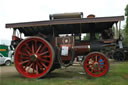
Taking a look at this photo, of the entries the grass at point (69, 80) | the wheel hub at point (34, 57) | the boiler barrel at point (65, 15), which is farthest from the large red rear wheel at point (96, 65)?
the wheel hub at point (34, 57)

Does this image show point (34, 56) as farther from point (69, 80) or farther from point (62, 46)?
point (69, 80)

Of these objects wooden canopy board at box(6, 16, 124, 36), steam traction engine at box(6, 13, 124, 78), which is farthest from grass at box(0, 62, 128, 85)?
wooden canopy board at box(6, 16, 124, 36)

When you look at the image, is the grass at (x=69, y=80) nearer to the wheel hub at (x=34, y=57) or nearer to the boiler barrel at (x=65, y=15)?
the wheel hub at (x=34, y=57)

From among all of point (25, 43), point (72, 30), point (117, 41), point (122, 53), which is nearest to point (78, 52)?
point (72, 30)

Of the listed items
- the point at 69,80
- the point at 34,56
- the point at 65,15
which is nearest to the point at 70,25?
the point at 65,15

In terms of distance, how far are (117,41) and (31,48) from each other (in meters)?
3.77

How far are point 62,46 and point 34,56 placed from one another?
1270 mm

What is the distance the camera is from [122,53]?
1845 centimetres

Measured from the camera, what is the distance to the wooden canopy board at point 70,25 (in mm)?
6186

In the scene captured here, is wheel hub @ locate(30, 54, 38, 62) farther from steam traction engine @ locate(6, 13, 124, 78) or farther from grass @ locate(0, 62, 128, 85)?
grass @ locate(0, 62, 128, 85)

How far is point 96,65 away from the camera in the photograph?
6.11 meters

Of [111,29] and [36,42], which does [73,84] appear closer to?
[36,42]

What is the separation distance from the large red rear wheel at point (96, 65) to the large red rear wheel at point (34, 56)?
1.47m

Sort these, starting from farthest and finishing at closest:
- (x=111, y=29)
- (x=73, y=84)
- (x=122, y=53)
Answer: (x=122, y=53), (x=111, y=29), (x=73, y=84)
